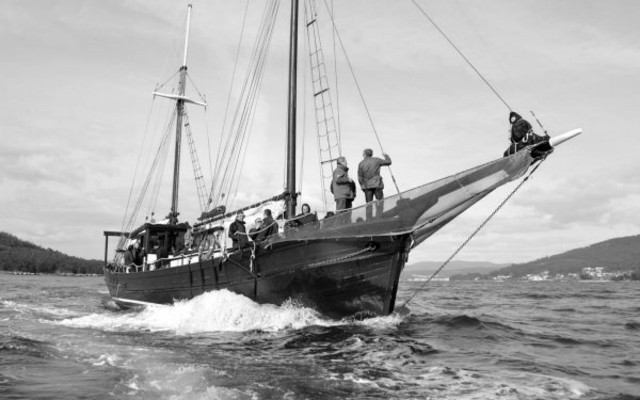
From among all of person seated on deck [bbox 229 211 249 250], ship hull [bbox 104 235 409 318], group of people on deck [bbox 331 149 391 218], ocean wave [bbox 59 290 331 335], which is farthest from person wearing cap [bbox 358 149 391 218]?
person seated on deck [bbox 229 211 249 250]

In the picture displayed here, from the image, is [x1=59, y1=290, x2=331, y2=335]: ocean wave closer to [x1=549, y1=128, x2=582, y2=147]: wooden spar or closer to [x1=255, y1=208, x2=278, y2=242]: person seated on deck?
[x1=255, y1=208, x2=278, y2=242]: person seated on deck

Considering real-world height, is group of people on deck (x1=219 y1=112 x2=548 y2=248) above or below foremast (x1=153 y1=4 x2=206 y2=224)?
below

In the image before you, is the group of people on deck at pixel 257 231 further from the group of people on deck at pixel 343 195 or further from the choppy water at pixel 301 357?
the choppy water at pixel 301 357

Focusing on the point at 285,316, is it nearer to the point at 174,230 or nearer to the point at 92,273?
the point at 174,230

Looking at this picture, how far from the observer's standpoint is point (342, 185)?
15.0 meters

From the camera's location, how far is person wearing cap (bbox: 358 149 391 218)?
46.7ft

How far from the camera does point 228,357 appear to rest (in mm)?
10250

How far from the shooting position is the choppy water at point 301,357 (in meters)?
7.67

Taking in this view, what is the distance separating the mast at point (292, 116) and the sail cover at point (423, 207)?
3.30 meters

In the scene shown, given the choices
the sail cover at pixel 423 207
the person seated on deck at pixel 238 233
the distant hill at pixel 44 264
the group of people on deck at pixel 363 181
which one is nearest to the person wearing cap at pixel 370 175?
the group of people on deck at pixel 363 181

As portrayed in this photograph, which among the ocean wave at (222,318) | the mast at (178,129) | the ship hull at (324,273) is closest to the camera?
the ship hull at (324,273)

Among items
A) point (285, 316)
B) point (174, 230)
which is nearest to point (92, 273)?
point (174, 230)

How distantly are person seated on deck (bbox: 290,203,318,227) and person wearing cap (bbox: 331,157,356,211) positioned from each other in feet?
2.57

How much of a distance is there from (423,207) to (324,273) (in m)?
3.26
